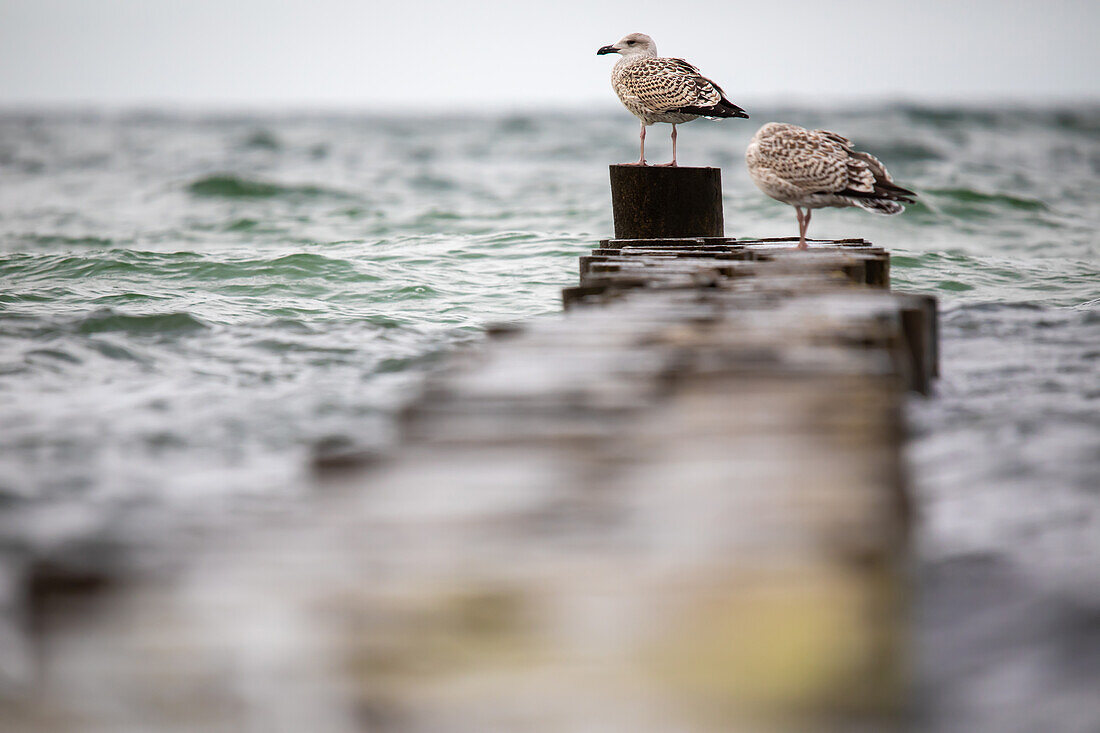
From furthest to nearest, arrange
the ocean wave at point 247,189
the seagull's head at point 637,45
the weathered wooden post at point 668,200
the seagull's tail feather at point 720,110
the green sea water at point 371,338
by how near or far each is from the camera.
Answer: the ocean wave at point 247,189 → the seagull's head at point 637,45 → the weathered wooden post at point 668,200 → the seagull's tail feather at point 720,110 → the green sea water at point 371,338

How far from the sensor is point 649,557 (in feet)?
4.66

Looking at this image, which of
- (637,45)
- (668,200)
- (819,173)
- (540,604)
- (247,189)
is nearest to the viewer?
(540,604)

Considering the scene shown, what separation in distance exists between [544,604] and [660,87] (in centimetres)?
537

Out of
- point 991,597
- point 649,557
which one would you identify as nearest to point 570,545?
point 649,557

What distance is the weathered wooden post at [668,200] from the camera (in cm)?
650

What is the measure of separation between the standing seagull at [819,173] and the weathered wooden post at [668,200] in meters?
1.16

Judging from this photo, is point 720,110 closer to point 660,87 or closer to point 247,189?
point 660,87

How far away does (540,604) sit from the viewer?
1.33 meters

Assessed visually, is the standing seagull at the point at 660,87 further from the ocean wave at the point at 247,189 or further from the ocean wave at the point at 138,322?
the ocean wave at the point at 247,189

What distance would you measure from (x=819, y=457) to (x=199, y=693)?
1.10 metres

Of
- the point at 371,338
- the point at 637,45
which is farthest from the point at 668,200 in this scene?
the point at 371,338

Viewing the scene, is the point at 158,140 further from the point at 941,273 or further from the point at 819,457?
the point at 819,457

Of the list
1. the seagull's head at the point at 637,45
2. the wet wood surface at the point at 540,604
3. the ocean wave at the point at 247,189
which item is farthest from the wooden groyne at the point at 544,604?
the ocean wave at the point at 247,189

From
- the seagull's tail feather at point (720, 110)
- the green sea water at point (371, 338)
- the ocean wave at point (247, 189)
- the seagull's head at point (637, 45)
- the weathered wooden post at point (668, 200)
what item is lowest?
the green sea water at point (371, 338)
